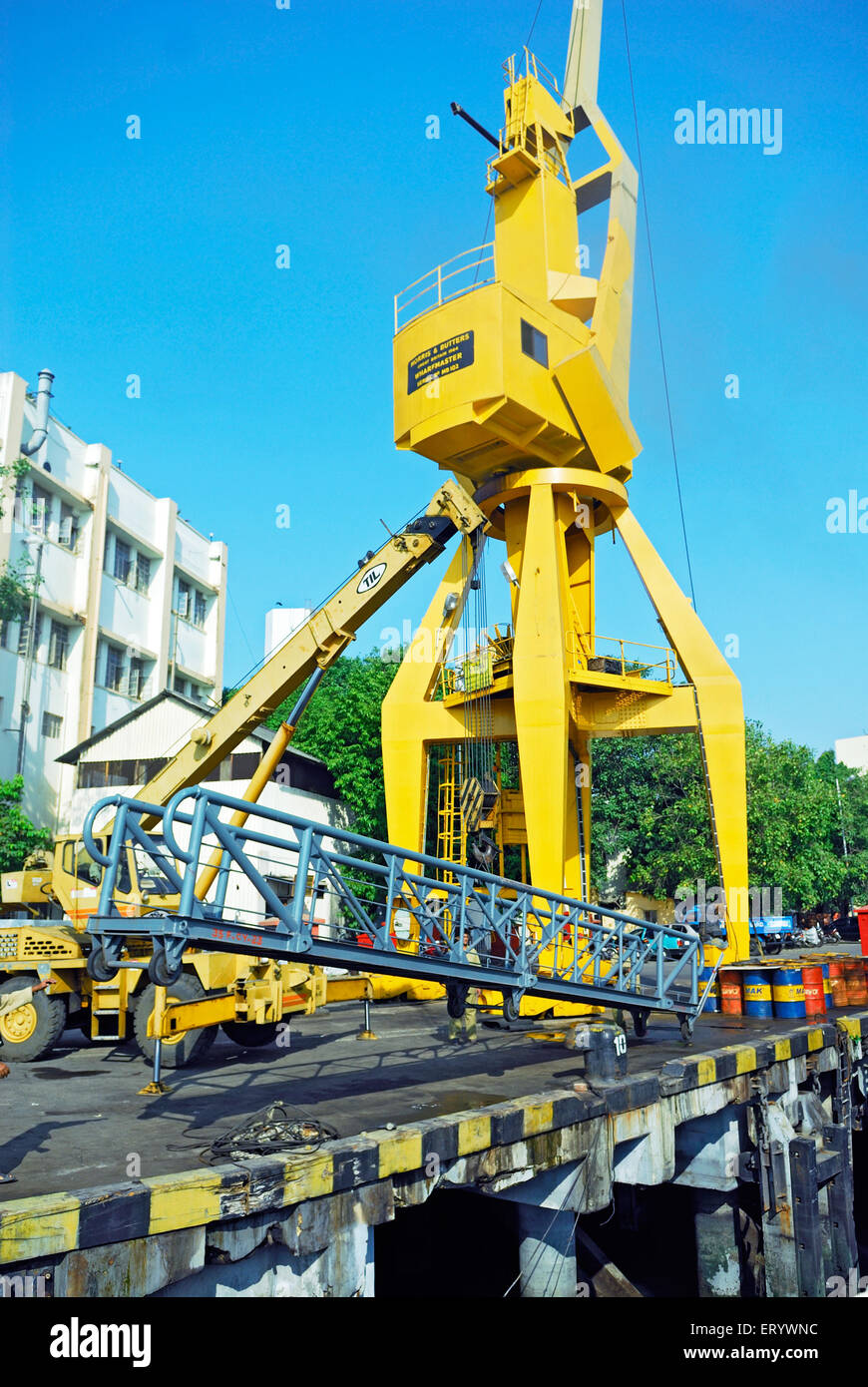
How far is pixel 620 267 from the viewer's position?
22375 mm

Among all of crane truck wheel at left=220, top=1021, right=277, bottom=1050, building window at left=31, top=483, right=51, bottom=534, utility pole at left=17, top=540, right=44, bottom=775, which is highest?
building window at left=31, top=483, right=51, bottom=534

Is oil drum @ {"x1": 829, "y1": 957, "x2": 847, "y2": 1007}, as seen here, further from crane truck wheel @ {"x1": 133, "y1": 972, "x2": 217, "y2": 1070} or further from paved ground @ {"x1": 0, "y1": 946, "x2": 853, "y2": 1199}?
crane truck wheel @ {"x1": 133, "y1": 972, "x2": 217, "y2": 1070}

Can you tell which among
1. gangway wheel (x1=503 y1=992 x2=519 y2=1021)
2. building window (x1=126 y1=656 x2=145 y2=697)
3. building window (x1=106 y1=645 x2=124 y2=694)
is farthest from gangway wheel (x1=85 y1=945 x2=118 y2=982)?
building window (x1=126 y1=656 x2=145 y2=697)

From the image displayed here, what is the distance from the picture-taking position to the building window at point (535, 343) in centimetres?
1988

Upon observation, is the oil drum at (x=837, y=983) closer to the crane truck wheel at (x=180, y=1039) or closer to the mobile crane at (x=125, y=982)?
the mobile crane at (x=125, y=982)

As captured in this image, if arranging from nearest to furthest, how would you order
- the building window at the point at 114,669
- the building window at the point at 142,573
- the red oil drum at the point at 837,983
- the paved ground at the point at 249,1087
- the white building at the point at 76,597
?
1. the paved ground at the point at 249,1087
2. the red oil drum at the point at 837,983
3. the white building at the point at 76,597
4. the building window at the point at 114,669
5. the building window at the point at 142,573

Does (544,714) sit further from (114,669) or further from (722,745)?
(114,669)

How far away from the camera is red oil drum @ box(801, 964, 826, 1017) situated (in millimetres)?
16594

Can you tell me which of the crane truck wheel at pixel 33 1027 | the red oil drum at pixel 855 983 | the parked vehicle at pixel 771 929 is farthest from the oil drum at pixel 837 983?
the parked vehicle at pixel 771 929

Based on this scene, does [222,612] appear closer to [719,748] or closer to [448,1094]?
[719,748]

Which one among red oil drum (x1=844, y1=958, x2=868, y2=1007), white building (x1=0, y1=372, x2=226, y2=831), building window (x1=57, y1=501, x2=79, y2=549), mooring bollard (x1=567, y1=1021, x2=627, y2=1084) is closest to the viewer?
mooring bollard (x1=567, y1=1021, x2=627, y2=1084)

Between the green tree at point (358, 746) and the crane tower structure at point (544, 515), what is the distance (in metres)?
8.21

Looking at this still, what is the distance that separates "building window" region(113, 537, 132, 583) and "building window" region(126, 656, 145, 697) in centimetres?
367
